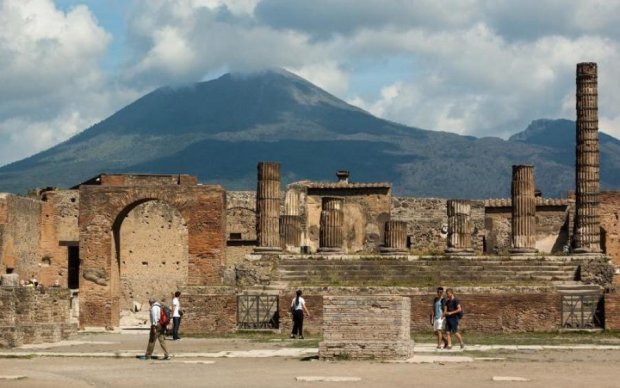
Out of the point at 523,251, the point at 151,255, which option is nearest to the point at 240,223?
the point at 151,255

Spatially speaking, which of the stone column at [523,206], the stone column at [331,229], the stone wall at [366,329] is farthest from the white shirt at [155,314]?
the stone column at [523,206]

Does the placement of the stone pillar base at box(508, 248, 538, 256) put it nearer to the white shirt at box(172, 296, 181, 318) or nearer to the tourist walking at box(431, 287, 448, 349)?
the white shirt at box(172, 296, 181, 318)

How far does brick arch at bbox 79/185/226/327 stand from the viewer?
1531 inches

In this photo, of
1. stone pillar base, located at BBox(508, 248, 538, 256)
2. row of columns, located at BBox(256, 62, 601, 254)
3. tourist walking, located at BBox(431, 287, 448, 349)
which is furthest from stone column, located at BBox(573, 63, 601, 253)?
tourist walking, located at BBox(431, 287, 448, 349)

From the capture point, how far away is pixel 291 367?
24516 millimetres

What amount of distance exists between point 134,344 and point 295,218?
15.6 metres

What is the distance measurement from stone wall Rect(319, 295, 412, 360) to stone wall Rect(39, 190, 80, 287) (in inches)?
965

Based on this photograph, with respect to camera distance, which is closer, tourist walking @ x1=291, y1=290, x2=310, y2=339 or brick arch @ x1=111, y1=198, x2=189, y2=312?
tourist walking @ x1=291, y1=290, x2=310, y2=339

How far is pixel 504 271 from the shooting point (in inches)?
1563

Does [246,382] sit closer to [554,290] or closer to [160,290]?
[554,290]

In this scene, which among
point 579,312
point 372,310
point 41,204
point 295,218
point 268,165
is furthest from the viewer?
point 41,204

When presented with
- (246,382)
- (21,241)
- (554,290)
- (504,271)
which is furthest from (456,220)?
(246,382)

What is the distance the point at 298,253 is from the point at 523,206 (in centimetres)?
705

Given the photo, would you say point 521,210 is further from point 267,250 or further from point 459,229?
point 267,250
